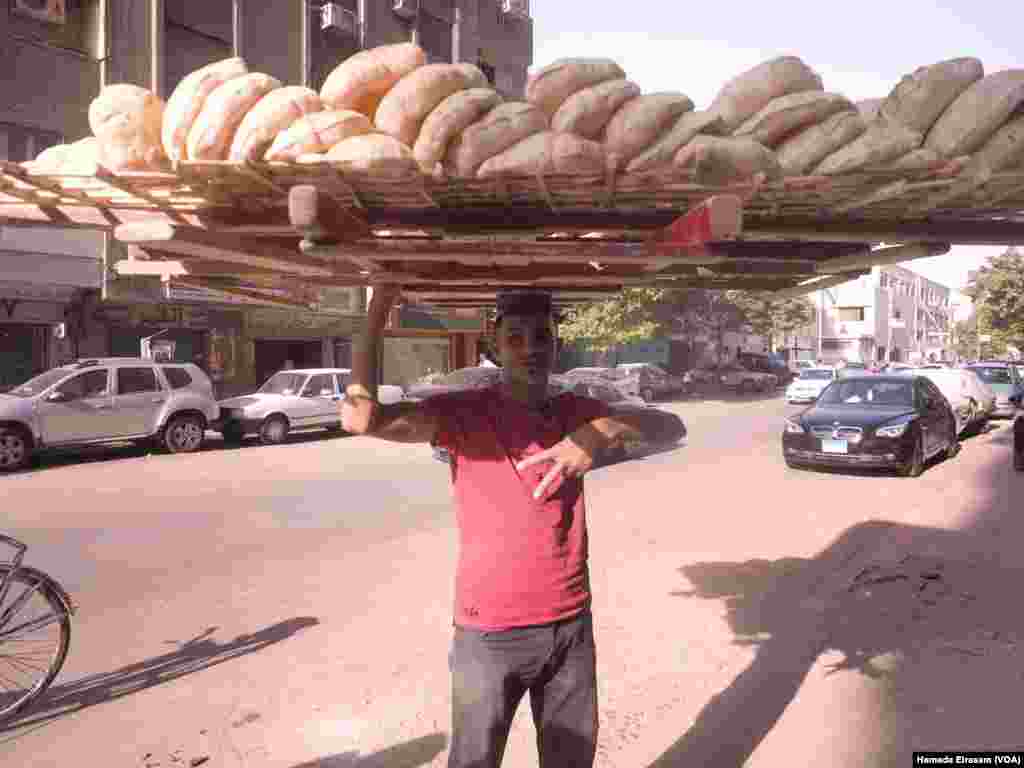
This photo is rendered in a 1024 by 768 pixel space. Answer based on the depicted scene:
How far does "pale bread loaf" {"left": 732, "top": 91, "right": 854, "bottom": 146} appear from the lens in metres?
2.04

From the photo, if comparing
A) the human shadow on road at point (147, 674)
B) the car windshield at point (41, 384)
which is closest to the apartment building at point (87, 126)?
the car windshield at point (41, 384)

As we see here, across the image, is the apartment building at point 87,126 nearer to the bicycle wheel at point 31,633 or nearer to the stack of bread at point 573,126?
the bicycle wheel at point 31,633

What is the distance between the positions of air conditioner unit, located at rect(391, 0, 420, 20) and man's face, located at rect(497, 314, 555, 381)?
27.4 meters

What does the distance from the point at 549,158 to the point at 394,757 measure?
274cm

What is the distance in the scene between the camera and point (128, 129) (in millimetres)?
2174

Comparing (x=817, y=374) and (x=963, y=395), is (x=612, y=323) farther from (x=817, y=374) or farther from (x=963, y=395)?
(x=963, y=395)

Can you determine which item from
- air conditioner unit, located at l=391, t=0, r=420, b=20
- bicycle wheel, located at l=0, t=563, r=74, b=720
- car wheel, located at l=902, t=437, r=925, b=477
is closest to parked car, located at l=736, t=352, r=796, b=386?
air conditioner unit, located at l=391, t=0, r=420, b=20

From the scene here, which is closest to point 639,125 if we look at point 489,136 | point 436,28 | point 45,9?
point 489,136

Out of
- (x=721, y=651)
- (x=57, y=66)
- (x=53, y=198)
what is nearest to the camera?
(x=53, y=198)

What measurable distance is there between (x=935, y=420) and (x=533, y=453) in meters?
11.5

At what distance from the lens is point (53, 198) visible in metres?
2.36

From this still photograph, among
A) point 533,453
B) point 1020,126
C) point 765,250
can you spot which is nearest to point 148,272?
point 533,453

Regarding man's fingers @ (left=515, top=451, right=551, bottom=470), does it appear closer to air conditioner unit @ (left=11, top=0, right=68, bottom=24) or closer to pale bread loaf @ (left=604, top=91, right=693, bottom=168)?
pale bread loaf @ (left=604, top=91, right=693, bottom=168)

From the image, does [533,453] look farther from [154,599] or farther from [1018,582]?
[1018,582]
